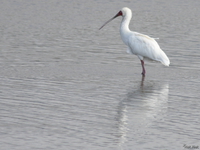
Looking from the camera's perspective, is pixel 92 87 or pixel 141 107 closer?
pixel 141 107

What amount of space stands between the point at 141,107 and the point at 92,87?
1.97 meters

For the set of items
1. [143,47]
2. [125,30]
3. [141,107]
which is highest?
[125,30]

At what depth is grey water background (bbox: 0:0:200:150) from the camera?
857 cm

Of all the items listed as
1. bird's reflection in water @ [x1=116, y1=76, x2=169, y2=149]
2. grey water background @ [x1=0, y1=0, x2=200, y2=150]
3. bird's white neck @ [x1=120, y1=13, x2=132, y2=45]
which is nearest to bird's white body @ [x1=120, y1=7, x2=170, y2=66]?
bird's white neck @ [x1=120, y1=13, x2=132, y2=45]

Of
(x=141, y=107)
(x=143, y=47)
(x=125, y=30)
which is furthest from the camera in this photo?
(x=125, y=30)

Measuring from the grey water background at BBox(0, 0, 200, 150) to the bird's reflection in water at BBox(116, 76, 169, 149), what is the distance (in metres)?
0.02

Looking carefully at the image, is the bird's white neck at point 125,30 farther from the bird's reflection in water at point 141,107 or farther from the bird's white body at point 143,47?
the bird's reflection in water at point 141,107

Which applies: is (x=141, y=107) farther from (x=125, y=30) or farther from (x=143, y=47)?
(x=125, y=30)

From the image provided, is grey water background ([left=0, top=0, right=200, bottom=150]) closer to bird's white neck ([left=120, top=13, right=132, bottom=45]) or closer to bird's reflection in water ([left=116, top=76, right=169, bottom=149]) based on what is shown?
bird's reflection in water ([left=116, top=76, right=169, bottom=149])

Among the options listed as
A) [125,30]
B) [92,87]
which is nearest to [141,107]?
[92,87]

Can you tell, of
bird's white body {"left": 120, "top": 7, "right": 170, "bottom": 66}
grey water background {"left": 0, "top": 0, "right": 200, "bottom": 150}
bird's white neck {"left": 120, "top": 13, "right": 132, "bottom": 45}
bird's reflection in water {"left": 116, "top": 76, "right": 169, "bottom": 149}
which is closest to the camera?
grey water background {"left": 0, "top": 0, "right": 200, "bottom": 150}

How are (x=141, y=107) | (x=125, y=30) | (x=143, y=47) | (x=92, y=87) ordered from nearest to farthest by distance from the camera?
(x=141, y=107) < (x=92, y=87) < (x=143, y=47) < (x=125, y=30)

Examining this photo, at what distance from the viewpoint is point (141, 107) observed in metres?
10.5

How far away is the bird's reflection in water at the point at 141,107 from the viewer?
9.20 metres
